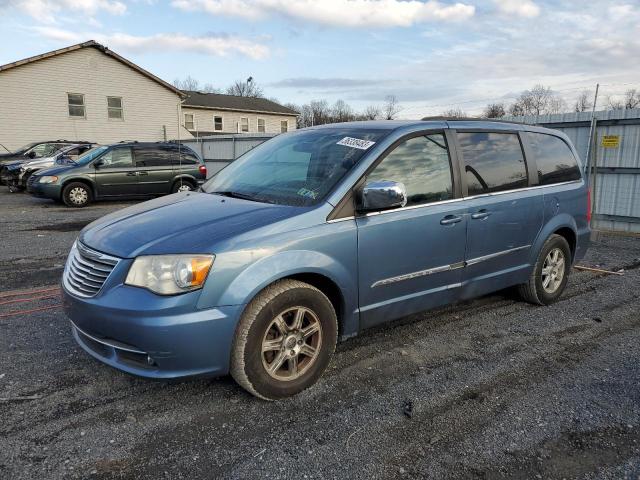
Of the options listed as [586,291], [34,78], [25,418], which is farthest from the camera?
[34,78]

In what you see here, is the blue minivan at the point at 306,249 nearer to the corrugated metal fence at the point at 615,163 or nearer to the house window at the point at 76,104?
the corrugated metal fence at the point at 615,163

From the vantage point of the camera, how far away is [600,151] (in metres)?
9.75

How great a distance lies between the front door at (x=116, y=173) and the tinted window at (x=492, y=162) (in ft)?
36.7

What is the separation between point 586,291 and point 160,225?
4792mm

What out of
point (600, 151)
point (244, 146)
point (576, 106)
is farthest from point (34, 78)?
point (576, 106)

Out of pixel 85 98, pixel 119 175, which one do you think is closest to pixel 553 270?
pixel 119 175

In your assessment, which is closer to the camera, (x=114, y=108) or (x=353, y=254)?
(x=353, y=254)

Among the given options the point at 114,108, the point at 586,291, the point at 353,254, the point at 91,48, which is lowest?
the point at 586,291

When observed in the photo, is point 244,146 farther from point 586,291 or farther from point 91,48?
point 586,291

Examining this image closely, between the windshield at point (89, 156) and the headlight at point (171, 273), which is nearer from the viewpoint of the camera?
the headlight at point (171, 273)

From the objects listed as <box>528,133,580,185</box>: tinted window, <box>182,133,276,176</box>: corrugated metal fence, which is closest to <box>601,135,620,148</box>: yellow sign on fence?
<box>528,133,580,185</box>: tinted window

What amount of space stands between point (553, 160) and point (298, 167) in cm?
277

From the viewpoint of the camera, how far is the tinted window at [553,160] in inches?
189

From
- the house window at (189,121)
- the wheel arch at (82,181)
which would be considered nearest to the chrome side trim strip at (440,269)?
the wheel arch at (82,181)
